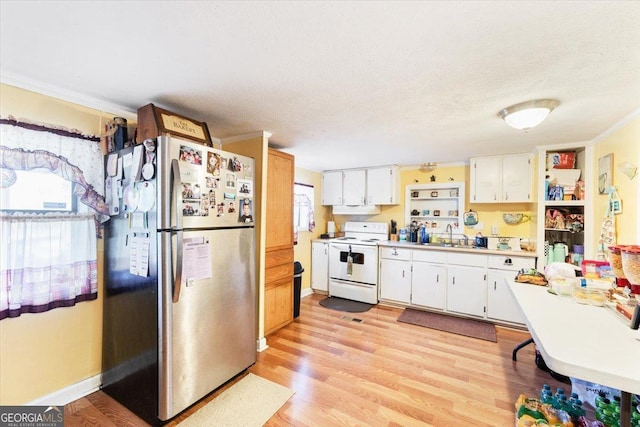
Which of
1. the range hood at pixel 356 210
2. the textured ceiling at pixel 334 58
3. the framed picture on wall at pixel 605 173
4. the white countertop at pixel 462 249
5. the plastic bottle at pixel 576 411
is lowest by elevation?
the plastic bottle at pixel 576 411

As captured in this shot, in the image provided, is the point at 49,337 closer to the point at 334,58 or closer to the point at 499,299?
the point at 334,58

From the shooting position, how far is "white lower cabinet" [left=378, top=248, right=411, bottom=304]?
389 cm

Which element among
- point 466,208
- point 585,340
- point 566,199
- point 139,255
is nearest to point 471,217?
point 466,208

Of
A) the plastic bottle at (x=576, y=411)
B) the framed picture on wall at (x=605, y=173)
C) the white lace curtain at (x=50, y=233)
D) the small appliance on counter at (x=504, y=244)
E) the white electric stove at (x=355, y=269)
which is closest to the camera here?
the plastic bottle at (x=576, y=411)

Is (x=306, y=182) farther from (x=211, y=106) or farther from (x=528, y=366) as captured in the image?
(x=528, y=366)

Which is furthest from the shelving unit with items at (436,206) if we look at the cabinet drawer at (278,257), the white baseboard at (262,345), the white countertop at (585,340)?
the white baseboard at (262,345)

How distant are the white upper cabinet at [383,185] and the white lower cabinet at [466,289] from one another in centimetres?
136

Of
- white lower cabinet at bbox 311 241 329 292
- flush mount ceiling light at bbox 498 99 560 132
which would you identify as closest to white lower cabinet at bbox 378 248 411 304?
white lower cabinet at bbox 311 241 329 292

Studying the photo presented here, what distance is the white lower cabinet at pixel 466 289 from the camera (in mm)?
3436

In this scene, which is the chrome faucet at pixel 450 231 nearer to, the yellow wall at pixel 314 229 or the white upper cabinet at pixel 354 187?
the white upper cabinet at pixel 354 187

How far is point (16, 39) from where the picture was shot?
130 centimetres

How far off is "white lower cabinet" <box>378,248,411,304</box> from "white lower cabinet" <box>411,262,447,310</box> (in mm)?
84

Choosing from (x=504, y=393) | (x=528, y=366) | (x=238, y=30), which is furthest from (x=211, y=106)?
(x=528, y=366)

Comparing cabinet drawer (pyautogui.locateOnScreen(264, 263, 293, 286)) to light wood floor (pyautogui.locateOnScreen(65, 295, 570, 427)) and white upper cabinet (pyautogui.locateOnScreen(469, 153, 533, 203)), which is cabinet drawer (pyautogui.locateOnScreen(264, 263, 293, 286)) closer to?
light wood floor (pyautogui.locateOnScreen(65, 295, 570, 427))
